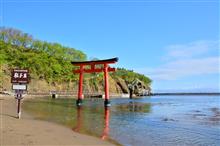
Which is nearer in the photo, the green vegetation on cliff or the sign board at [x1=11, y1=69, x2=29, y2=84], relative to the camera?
the sign board at [x1=11, y1=69, x2=29, y2=84]

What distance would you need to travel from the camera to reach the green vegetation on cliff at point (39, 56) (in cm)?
7569

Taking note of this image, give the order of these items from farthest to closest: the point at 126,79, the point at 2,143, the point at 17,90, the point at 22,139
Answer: the point at 126,79 → the point at 17,90 → the point at 22,139 → the point at 2,143

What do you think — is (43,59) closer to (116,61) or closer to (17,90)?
(116,61)

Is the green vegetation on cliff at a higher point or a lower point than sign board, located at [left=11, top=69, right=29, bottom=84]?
higher

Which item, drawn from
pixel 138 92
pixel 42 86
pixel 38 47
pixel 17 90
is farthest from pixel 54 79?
pixel 17 90

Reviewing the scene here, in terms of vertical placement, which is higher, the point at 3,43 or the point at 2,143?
the point at 3,43

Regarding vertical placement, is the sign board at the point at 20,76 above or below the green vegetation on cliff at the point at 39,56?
below

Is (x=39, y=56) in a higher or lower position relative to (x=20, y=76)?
higher

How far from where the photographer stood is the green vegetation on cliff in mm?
75688

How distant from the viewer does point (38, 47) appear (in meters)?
86.1

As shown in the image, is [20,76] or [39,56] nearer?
[20,76]

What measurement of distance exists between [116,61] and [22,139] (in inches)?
1100

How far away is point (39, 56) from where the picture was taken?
8100 cm

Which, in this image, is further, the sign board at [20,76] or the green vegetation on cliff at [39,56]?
the green vegetation on cliff at [39,56]
